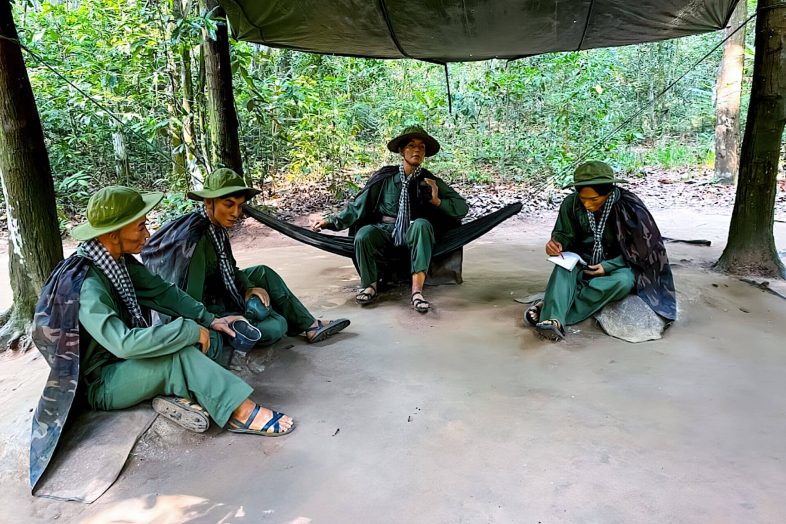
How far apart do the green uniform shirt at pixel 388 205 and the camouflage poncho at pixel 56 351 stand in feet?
6.24

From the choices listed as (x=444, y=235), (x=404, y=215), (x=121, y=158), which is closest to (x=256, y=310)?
(x=404, y=215)

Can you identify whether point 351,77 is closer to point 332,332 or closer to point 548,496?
point 332,332

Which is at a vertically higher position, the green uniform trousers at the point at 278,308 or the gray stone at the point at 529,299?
the green uniform trousers at the point at 278,308

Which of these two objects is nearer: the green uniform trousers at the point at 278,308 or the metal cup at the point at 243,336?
the metal cup at the point at 243,336

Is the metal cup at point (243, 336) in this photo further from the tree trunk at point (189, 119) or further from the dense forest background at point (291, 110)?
the tree trunk at point (189, 119)

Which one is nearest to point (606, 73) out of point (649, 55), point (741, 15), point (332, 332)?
point (741, 15)

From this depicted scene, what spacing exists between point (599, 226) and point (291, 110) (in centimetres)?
424

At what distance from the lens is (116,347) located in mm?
1566

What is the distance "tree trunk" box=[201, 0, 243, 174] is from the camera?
446 centimetres

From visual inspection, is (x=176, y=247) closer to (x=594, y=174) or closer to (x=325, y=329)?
(x=325, y=329)

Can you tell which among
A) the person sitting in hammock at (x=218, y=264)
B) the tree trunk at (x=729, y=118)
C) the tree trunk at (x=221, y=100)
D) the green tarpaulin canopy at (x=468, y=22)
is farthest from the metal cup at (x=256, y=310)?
the tree trunk at (x=729, y=118)

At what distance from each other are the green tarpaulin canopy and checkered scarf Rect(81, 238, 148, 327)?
7.18ft

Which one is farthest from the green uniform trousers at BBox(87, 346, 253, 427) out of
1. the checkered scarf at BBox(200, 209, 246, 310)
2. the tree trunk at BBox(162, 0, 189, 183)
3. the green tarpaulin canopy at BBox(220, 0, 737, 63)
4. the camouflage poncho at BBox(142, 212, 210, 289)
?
the tree trunk at BBox(162, 0, 189, 183)

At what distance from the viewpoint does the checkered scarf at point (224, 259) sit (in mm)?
2289
